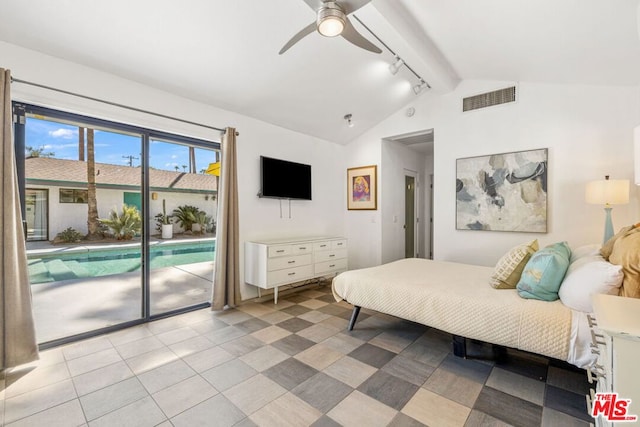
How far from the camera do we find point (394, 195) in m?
5.11

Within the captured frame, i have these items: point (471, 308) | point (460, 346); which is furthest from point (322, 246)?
point (471, 308)

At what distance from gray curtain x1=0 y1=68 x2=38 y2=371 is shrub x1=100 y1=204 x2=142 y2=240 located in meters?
0.84

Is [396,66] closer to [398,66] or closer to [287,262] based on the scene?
[398,66]

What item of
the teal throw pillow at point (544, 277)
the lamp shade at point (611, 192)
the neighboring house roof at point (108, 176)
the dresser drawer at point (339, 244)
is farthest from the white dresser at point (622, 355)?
the neighboring house roof at point (108, 176)

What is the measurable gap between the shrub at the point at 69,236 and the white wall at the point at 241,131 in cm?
115

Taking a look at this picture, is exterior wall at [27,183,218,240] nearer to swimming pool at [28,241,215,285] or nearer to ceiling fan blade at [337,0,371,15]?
swimming pool at [28,241,215,285]

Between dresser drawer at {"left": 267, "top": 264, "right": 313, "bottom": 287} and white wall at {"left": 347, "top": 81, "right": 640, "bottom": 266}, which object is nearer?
white wall at {"left": 347, "top": 81, "right": 640, "bottom": 266}

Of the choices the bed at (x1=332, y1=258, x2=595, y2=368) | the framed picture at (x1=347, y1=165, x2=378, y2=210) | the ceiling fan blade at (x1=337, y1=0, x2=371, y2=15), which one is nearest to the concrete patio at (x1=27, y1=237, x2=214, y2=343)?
the bed at (x1=332, y1=258, x2=595, y2=368)

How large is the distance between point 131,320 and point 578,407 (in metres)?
3.80

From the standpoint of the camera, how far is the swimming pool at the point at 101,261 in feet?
8.89

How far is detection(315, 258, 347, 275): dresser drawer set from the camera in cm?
420

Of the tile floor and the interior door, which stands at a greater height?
the interior door

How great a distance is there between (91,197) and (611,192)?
5032mm

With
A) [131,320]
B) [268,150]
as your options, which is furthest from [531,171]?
[131,320]
